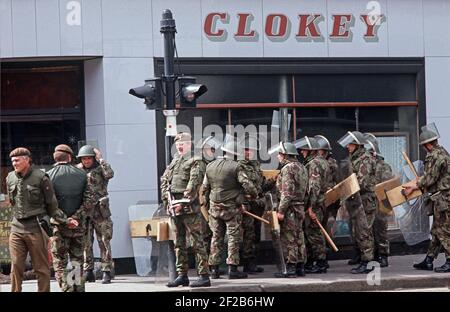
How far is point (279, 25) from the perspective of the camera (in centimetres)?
1830

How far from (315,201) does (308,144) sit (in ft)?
3.26

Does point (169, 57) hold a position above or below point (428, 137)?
above

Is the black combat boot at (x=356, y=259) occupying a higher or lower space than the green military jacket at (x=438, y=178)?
lower

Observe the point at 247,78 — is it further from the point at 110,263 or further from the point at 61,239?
the point at 61,239

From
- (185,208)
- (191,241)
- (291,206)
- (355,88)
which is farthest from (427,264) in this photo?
(185,208)

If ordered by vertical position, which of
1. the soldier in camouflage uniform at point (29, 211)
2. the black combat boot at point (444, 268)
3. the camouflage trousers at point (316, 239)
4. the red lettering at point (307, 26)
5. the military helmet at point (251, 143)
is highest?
the red lettering at point (307, 26)

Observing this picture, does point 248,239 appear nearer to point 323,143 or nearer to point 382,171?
point 323,143

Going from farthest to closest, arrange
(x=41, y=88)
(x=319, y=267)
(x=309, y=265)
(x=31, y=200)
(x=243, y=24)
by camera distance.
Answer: (x=243, y=24) → (x=41, y=88) → (x=309, y=265) → (x=319, y=267) → (x=31, y=200)

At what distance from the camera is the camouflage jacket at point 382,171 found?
687 inches

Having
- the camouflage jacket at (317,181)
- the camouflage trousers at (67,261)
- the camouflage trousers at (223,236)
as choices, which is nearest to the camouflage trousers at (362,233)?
the camouflage jacket at (317,181)

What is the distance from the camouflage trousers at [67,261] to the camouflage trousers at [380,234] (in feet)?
18.0

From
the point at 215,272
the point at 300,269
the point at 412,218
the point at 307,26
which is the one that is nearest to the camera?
the point at 215,272

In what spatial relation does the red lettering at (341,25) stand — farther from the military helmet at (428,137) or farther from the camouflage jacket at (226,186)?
the camouflage jacket at (226,186)
